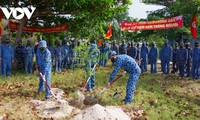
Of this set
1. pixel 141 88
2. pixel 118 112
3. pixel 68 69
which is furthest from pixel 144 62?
pixel 118 112

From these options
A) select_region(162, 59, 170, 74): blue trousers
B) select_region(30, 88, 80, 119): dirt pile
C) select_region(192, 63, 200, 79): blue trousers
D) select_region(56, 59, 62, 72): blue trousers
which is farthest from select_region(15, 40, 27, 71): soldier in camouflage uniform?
select_region(192, 63, 200, 79): blue trousers

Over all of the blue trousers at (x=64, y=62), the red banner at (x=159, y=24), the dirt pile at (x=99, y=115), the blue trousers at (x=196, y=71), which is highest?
the red banner at (x=159, y=24)

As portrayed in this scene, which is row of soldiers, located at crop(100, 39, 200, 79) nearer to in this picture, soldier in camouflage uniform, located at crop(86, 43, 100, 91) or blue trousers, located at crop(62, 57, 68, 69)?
blue trousers, located at crop(62, 57, 68, 69)

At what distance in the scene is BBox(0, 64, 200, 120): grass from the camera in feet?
33.3

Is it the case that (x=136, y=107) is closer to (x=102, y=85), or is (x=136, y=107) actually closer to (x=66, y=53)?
(x=102, y=85)

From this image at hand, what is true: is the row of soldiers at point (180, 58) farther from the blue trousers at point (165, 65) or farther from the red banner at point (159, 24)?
the red banner at point (159, 24)

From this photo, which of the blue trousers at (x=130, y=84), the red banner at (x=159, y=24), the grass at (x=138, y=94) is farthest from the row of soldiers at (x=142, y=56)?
the blue trousers at (x=130, y=84)

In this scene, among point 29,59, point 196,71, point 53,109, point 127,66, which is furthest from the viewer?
point 29,59

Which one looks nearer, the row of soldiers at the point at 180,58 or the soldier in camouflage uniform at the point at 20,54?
the row of soldiers at the point at 180,58

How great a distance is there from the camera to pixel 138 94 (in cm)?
1262

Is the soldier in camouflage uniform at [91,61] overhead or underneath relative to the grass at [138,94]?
overhead

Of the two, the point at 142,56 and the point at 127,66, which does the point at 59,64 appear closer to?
the point at 142,56

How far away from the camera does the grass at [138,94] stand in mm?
10148

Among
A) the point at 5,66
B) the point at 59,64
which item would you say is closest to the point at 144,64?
the point at 59,64
